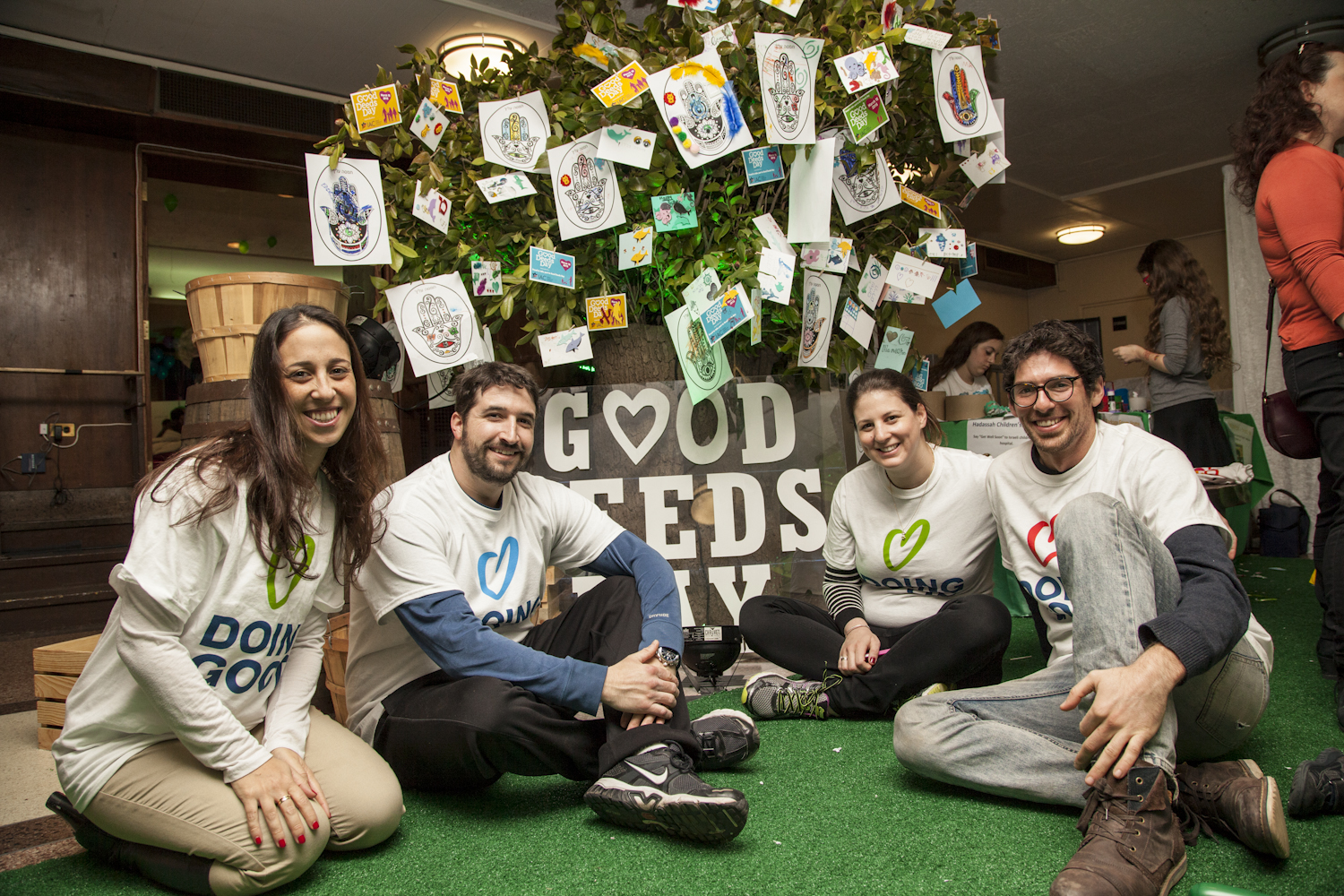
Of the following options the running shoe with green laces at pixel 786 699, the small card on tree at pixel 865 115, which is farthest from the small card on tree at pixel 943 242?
the running shoe with green laces at pixel 786 699

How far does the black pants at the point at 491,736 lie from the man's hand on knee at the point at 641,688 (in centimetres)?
3

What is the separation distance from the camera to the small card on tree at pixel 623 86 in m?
2.21

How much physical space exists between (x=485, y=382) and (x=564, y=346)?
2.34 ft

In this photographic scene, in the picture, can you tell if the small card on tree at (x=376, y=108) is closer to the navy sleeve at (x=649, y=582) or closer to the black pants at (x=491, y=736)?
the navy sleeve at (x=649, y=582)

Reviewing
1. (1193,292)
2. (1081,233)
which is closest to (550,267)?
(1193,292)

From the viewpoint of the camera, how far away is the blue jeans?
47.1 inches

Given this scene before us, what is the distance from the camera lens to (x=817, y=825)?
136cm

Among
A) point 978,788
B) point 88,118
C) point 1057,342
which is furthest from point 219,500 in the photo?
point 88,118

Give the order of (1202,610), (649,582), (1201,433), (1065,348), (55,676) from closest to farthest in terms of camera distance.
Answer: (1202,610) < (1065,348) < (649,582) < (55,676) < (1201,433)

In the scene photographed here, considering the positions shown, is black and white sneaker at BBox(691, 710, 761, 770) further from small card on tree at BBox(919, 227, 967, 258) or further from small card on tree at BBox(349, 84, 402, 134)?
small card on tree at BBox(349, 84, 402, 134)

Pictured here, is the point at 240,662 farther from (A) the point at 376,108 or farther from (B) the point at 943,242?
(B) the point at 943,242

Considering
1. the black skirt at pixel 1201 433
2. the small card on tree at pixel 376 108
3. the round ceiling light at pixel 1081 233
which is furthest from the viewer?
the round ceiling light at pixel 1081 233

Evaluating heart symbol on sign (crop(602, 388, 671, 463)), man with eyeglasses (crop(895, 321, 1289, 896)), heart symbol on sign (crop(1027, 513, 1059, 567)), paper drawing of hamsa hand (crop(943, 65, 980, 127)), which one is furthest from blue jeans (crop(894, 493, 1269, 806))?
paper drawing of hamsa hand (crop(943, 65, 980, 127))

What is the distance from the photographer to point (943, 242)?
259 centimetres
